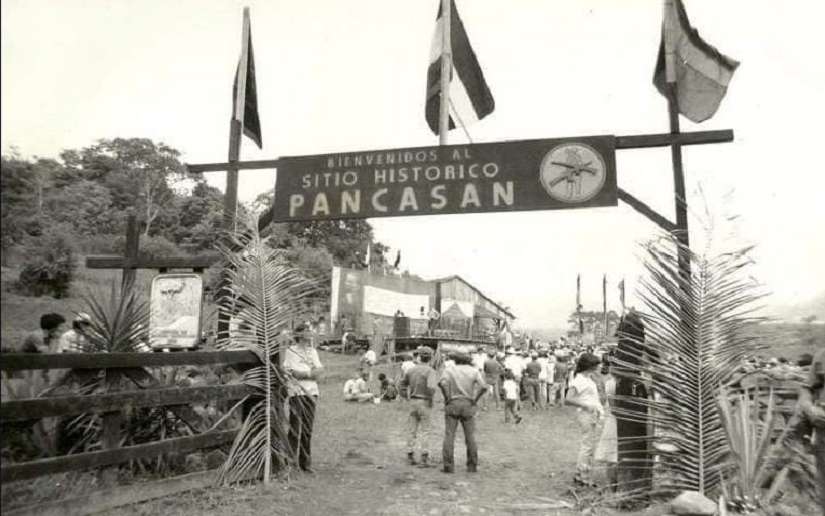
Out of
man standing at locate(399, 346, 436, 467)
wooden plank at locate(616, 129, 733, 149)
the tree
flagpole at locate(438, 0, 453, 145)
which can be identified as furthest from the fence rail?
the tree

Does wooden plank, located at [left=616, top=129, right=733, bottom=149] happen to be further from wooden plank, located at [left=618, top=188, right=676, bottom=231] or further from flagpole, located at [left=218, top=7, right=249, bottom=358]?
flagpole, located at [left=218, top=7, right=249, bottom=358]

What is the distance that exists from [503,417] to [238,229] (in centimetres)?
1097

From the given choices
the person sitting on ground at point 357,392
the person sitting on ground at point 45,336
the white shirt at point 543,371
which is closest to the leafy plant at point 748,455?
the person sitting on ground at point 45,336

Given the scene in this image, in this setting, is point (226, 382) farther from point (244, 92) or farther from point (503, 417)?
point (503, 417)

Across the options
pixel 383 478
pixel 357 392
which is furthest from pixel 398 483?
pixel 357 392

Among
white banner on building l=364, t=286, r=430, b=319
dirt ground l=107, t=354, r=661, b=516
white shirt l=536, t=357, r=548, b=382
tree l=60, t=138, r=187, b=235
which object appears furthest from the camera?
tree l=60, t=138, r=187, b=235

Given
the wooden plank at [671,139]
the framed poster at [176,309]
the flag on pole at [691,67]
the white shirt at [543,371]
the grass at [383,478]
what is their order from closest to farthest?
the grass at [383,478] → the wooden plank at [671,139] → the flag on pole at [691,67] → the framed poster at [176,309] → the white shirt at [543,371]

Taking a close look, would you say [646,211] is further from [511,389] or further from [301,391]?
[511,389]

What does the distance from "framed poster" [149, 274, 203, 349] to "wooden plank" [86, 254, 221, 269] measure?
117mm

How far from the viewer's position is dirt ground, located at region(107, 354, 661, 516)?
5914 mm

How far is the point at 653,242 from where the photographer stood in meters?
5.88

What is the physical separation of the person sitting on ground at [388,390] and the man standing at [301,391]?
11036 millimetres

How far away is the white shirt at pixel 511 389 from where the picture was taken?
14438 millimetres

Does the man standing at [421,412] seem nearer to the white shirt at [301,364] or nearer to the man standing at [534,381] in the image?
the white shirt at [301,364]
